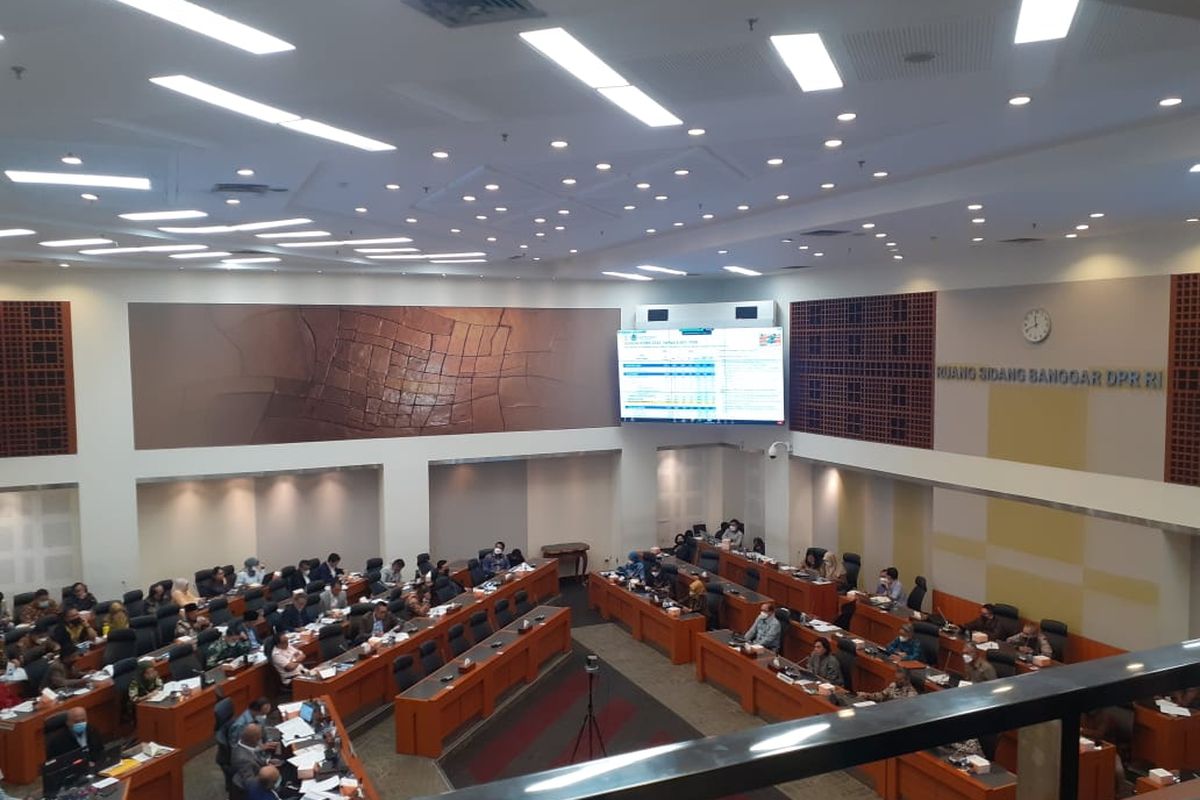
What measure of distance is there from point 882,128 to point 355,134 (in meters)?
3.97

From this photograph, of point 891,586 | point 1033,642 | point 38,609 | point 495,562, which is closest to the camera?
point 1033,642

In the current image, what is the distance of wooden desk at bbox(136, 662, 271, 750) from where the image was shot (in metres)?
9.24

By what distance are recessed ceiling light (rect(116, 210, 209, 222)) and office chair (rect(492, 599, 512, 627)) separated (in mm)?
7406

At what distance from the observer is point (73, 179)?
6902mm

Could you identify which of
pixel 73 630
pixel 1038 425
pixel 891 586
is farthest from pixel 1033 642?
pixel 73 630

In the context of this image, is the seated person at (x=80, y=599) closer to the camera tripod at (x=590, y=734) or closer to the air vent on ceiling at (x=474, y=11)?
the camera tripod at (x=590, y=734)

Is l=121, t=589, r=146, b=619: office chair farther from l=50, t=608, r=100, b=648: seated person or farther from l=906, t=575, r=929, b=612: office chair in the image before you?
l=906, t=575, r=929, b=612: office chair

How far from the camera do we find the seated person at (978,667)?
9668 mm

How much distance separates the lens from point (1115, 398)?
1131 centimetres

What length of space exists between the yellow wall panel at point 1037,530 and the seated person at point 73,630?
14.0 m

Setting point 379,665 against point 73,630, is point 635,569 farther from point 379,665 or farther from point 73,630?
point 73,630

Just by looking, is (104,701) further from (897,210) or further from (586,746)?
(897,210)

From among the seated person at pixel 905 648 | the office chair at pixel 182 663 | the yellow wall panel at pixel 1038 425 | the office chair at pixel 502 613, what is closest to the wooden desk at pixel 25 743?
the office chair at pixel 182 663

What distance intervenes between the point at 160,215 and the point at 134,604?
7269 millimetres
